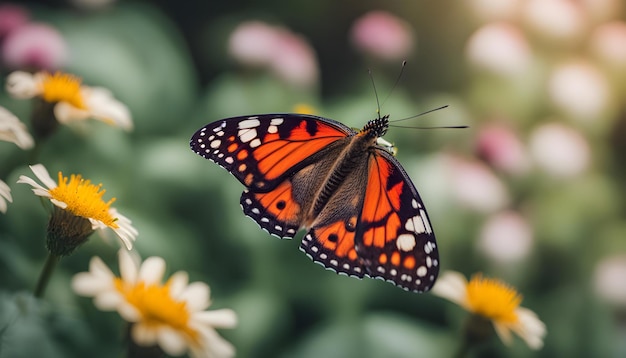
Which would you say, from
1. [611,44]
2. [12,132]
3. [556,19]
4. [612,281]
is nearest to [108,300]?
[12,132]

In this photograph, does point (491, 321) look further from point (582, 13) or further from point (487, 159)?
point (582, 13)

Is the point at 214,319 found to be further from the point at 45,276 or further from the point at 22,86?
the point at 22,86

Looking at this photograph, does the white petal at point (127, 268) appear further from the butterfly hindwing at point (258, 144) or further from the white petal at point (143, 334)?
the butterfly hindwing at point (258, 144)

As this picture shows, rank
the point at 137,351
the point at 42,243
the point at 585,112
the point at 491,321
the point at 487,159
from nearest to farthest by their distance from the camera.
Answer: the point at 137,351 < the point at 491,321 < the point at 42,243 < the point at 487,159 < the point at 585,112

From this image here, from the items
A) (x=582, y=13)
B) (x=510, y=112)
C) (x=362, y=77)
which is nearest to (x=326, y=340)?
(x=362, y=77)

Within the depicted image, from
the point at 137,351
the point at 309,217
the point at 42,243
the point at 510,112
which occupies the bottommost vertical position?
the point at 137,351

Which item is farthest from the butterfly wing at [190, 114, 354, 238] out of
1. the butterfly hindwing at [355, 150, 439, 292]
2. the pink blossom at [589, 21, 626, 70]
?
the pink blossom at [589, 21, 626, 70]

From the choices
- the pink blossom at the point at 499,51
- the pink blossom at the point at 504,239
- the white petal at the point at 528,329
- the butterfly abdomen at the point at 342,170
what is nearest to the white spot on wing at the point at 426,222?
the butterfly abdomen at the point at 342,170
